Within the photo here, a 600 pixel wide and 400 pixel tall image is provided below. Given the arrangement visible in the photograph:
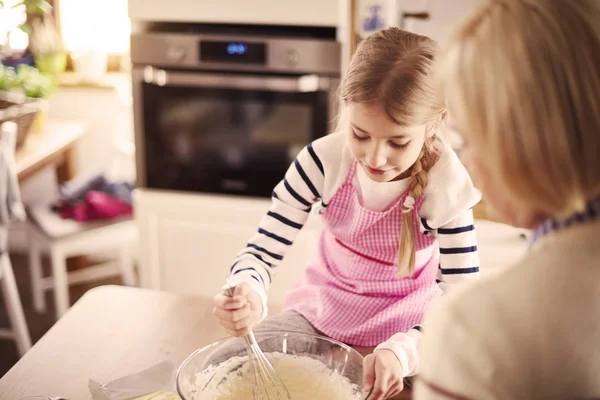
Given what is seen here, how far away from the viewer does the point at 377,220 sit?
1188 millimetres

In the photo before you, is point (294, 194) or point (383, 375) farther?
point (294, 194)

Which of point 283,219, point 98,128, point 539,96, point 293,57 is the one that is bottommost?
point 98,128

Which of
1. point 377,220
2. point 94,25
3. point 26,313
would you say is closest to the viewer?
point 377,220

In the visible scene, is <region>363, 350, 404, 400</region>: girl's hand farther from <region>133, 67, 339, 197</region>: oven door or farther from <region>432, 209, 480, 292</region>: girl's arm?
<region>133, 67, 339, 197</region>: oven door

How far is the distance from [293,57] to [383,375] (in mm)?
1255

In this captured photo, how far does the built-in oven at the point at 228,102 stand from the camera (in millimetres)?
1944

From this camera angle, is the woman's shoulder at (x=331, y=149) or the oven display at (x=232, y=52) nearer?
the woman's shoulder at (x=331, y=149)

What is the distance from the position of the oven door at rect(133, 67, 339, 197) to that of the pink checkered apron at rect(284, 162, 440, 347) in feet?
2.59

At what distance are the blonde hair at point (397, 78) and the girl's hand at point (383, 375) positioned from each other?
346 millimetres

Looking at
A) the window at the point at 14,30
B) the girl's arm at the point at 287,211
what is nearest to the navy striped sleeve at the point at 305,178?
the girl's arm at the point at 287,211

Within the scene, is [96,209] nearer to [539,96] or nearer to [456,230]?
[456,230]

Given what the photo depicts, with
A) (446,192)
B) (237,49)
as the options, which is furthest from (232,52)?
(446,192)

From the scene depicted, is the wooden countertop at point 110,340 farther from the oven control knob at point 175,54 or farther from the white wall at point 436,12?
the white wall at point 436,12

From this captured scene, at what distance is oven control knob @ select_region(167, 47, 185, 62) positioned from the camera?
199 cm
